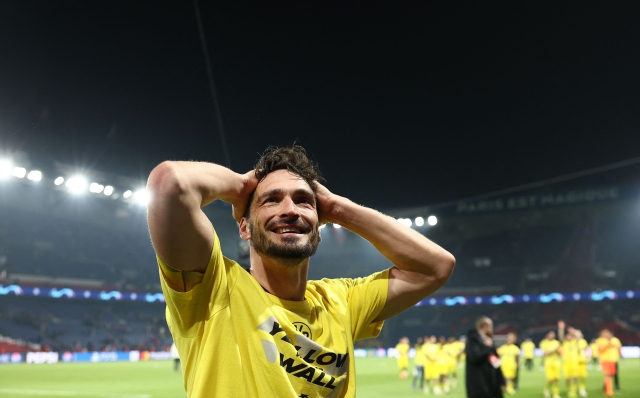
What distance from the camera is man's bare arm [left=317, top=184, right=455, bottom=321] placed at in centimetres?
282

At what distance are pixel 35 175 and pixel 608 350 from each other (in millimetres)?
34833

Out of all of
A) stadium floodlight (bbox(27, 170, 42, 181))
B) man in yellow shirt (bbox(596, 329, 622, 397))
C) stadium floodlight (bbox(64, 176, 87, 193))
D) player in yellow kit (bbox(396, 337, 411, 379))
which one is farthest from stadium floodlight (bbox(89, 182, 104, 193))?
man in yellow shirt (bbox(596, 329, 622, 397))

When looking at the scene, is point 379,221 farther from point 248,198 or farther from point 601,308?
point 601,308

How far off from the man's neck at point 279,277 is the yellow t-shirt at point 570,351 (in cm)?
1804

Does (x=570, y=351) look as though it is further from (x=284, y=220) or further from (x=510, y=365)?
(x=284, y=220)

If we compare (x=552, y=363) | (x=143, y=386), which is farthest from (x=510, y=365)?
(x=143, y=386)

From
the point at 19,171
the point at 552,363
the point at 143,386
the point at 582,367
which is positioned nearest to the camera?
the point at 552,363

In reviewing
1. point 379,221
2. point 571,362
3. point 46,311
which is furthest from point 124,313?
point 379,221

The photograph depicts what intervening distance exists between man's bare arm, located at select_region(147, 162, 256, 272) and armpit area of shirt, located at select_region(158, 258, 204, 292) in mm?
22

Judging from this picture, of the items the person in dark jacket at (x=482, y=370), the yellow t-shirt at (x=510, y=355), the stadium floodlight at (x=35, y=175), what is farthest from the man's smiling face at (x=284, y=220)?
the stadium floodlight at (x=35, y=175)

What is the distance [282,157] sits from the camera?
260cm

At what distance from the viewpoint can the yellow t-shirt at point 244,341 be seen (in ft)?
6.80

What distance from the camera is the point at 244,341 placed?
2154 mm

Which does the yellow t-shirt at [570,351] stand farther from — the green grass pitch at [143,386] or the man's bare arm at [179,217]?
the man's bare arm at [179,217]
